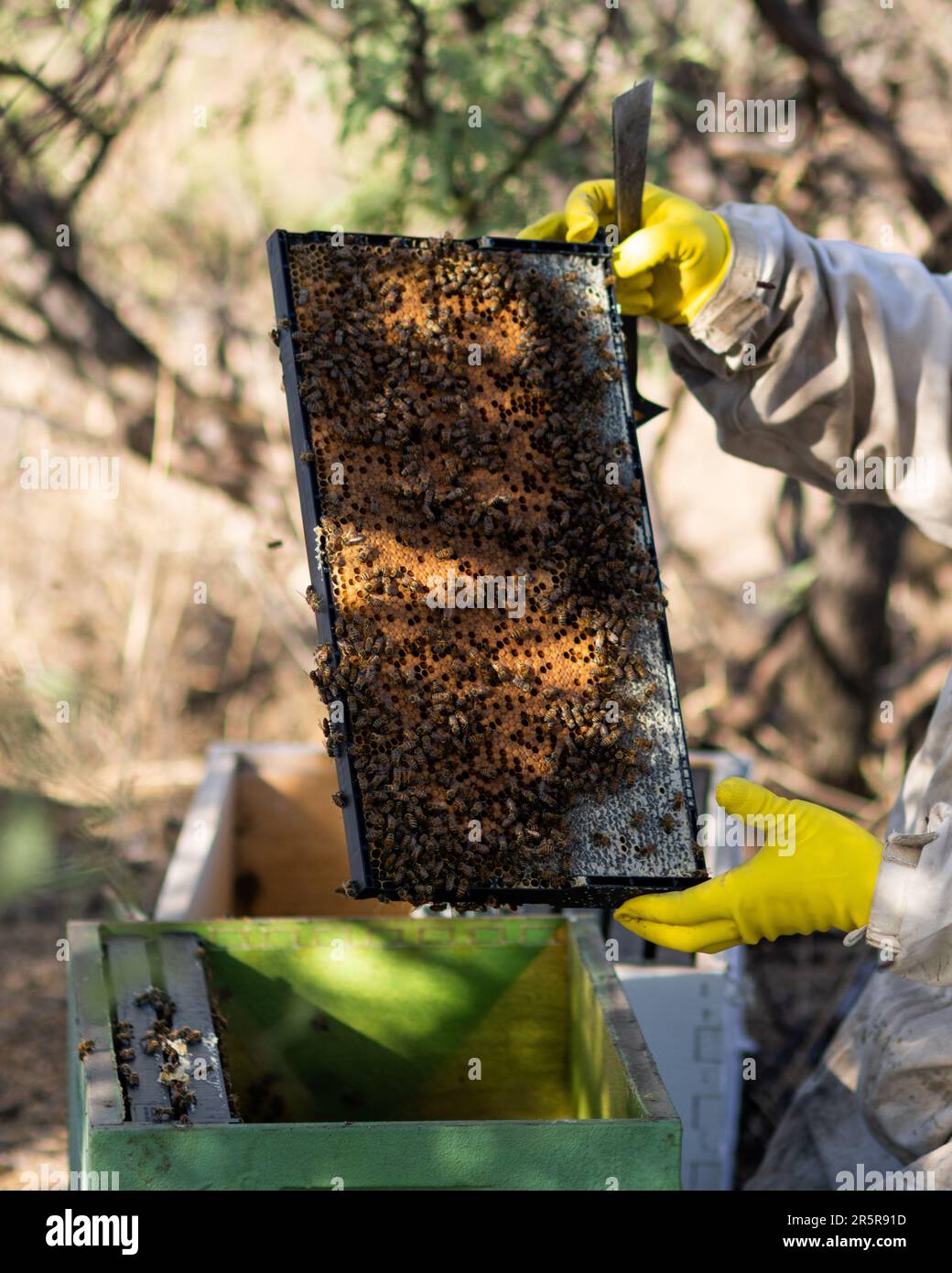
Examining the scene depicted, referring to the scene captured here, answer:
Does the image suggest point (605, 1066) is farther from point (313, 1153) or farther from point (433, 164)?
point (433, 164)

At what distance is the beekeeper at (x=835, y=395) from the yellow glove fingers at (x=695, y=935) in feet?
0.69

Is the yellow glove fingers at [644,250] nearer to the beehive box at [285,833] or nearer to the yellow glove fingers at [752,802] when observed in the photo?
the yellow glove fingers at [752,802]

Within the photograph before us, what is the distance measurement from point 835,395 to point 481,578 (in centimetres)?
99

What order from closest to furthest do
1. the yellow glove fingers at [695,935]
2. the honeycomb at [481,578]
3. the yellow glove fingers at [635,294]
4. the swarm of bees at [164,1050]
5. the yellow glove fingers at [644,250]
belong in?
the swarm of bees at [164,1050] → the honeycomb at [481,578] → the yellow glove fingers at [695,935] → the yellow glove fingers at [644,250] → the yellow glove fingers at [635,294]

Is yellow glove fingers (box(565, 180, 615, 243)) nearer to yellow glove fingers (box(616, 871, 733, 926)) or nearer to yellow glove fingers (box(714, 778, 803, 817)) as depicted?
yellow glove fingers (box(714, 778, 803, 817))

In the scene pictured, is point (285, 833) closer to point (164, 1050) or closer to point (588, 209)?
point (164, 1050)

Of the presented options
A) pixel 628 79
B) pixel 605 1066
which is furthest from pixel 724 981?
pixel 628 79

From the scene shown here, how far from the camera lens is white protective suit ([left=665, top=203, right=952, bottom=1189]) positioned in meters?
2.54

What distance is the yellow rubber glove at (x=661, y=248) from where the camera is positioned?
97.3 inches

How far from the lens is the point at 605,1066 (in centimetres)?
197

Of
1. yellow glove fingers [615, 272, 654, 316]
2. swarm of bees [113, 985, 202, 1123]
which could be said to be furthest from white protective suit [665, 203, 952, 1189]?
swarm of bees [113, 985, 202, 1123]

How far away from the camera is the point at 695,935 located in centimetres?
207

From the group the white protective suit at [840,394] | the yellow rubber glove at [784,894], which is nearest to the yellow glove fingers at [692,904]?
the yellow rubber glove at [784,894]

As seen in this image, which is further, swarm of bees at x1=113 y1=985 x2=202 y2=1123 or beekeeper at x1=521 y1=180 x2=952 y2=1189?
beekeeper at x1=521 y1=180 x2=952 y2=1189
